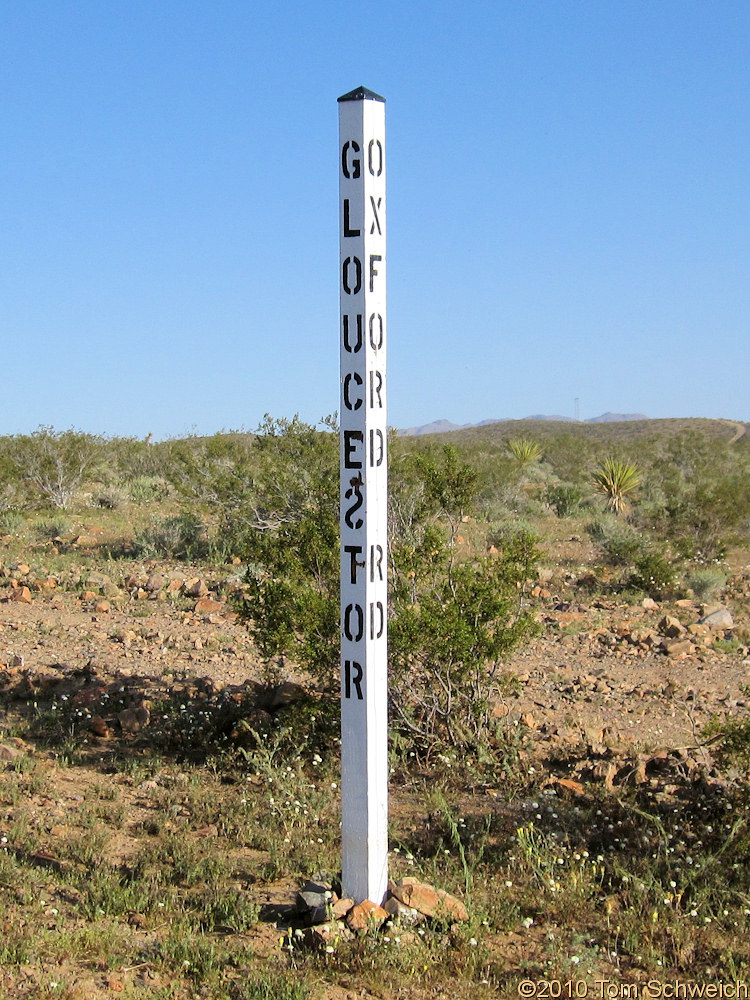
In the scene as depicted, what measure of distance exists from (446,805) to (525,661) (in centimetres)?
352

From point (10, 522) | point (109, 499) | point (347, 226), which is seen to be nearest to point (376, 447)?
point (347, 226)

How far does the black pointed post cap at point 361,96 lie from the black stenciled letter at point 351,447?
1.37 meters

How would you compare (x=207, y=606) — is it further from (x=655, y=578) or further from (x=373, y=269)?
(x=373, y=269)

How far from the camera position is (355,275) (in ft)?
12.1

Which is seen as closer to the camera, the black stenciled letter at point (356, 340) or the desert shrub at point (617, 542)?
the black stenciled letter at point (356, 340)

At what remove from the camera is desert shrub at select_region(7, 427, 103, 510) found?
1967 centimetres

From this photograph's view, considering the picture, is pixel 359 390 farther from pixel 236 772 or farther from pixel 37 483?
pixel 37 483

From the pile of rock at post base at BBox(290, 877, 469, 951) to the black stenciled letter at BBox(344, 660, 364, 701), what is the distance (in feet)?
2.95

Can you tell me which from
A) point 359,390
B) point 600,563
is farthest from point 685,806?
point 600,563

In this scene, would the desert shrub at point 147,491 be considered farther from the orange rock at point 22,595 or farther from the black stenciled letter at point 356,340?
the black stenciled letter at point 356,340

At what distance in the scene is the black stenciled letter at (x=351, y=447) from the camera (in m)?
3.72

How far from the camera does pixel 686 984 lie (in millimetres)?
3543

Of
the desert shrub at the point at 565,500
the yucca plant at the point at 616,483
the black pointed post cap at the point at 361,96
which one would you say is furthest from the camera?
the yucca plant at the point at 616,483

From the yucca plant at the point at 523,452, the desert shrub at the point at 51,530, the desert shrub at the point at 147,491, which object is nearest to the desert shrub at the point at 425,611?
the desert shrub at the point at 51,530
